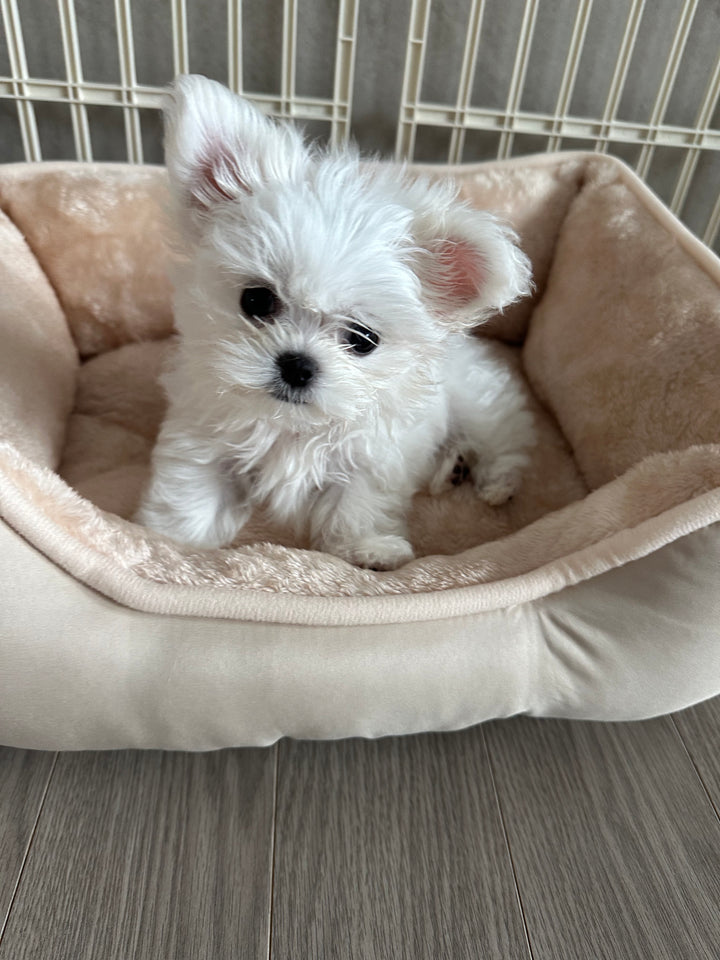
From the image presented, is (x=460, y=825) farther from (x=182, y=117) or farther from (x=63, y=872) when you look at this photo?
(x=182, y=117)

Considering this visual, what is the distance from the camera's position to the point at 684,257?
62.1 inches

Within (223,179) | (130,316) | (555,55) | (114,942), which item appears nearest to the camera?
(114,942)

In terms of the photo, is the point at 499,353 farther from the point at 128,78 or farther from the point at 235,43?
the point at 128,78

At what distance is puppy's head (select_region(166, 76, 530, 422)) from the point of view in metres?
1.10

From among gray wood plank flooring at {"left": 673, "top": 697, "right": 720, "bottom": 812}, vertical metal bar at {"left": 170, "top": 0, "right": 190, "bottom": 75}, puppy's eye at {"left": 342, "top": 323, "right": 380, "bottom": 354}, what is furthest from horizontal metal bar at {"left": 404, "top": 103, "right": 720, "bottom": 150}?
gray wood plank flooring at {"left": 673, "top": 697, "right": 720, "bottom": 812}

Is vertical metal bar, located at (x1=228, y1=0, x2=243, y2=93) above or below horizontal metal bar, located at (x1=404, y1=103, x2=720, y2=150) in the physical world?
above

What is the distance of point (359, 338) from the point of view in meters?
1.19

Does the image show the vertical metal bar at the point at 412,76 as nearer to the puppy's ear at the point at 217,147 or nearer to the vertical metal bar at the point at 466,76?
the vertical metal bar at the point at 466,76

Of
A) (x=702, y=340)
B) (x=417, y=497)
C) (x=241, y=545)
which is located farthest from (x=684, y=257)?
(x=241, y=545)

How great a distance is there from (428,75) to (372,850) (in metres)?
2.17

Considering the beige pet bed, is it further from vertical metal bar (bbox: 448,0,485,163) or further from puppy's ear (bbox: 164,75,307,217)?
vertical metal bar (bbox: 448,0,485,163)

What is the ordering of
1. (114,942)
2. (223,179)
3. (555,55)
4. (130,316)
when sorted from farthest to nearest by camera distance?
1. (555,55)
2. (130,316)
3. (223,179)
4. (114,942)

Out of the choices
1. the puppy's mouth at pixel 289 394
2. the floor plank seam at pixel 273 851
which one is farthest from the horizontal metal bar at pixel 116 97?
the floor plank seam at pixel 273 851

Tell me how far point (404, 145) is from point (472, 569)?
1615 mm
